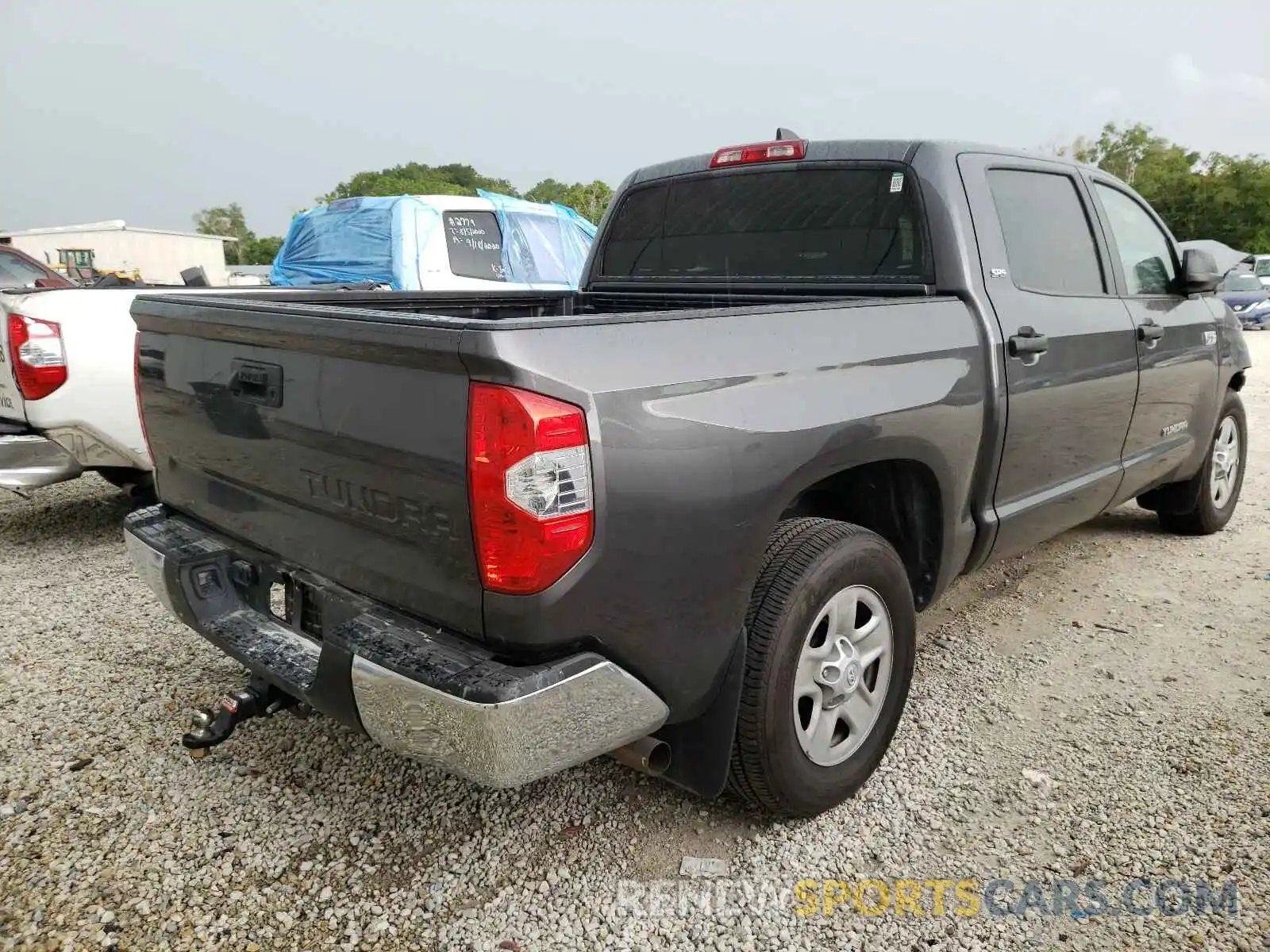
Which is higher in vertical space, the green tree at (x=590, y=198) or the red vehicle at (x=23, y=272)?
the green tree at (x=590, y=198)

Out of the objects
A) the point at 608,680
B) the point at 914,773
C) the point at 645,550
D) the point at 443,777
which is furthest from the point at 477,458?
the point at 914,773

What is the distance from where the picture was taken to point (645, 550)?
1889 mm

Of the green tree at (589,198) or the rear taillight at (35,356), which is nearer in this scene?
the rear taillight at (35,356)

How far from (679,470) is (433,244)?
5.77 meters

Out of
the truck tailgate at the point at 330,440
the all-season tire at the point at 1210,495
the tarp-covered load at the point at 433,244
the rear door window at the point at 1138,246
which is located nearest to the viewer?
the truck tailgate at the point at 330,440

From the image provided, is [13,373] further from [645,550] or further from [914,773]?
[914,773]

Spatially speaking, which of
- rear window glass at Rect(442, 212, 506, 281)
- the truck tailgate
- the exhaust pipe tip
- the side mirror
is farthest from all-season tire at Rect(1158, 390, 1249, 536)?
rear window glass at Rect(442, 212, 506, 281)

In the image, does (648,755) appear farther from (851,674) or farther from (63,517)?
(63,517)

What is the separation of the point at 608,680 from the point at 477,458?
55 cm

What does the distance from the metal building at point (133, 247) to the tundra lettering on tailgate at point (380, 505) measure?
149ft

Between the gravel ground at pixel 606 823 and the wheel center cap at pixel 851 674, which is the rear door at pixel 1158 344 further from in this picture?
the wheel center cap at pixel 851 674

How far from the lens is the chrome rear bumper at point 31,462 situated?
433 centimetres

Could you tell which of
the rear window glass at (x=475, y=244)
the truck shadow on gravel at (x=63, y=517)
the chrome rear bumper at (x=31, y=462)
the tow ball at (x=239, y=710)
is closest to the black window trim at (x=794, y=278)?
the tow ball at (x=239, y=710)

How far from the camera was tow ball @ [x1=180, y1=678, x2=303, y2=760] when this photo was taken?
2438 millimetres
